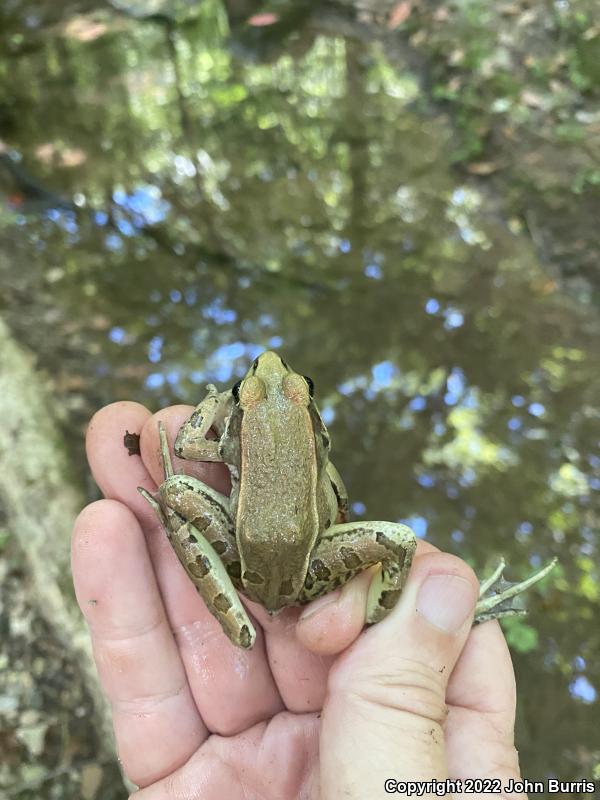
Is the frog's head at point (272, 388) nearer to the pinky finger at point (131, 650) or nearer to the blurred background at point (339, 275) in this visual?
the pinky finger at point (131, 650)

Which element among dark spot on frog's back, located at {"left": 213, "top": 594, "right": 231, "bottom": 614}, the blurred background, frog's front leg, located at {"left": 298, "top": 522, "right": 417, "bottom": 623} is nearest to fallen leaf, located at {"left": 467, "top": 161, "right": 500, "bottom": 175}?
the blurred background

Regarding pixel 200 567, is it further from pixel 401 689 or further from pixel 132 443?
pixel 401 689

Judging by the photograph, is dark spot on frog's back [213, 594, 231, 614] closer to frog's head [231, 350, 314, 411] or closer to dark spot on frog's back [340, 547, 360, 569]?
dark spot on frog's back [340, 547, 360, 569]

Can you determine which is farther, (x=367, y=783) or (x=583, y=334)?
(x=583, y=334)

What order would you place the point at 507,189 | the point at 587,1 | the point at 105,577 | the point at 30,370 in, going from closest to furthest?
the point at 105,577 < the point at 30,370 < the point at 507,189 < the point at 587,1

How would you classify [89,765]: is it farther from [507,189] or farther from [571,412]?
[507,189]

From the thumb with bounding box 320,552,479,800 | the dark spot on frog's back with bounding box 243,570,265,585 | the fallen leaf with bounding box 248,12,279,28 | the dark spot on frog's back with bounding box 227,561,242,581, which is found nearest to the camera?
the thumb with bounding box 320,552,479,800

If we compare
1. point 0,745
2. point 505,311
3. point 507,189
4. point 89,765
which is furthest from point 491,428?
point 0,745
